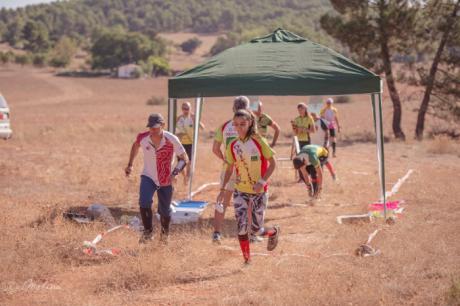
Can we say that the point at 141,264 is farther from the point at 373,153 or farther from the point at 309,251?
the point at 373,153

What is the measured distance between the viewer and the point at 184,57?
527 ft

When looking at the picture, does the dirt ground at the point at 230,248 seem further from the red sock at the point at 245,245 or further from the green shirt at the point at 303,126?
the green shirt at the point at 303,126

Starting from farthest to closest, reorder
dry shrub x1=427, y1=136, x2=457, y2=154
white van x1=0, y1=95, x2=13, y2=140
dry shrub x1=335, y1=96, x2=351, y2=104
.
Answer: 1. dry shrub x1=335, y1=96, x2=351, y2=104
2. white van x1=0, y1=95, x2=13, y2=140
3. dry shrub x1=427, y1=136, x2=457, y2=154

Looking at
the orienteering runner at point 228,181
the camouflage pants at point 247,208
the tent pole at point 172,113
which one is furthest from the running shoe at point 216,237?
the tent pole at point 172,113

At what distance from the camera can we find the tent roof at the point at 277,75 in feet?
35.1

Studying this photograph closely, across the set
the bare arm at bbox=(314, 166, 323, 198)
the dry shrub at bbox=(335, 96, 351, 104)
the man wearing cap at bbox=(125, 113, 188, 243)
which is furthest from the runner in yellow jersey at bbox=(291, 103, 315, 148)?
the dry shrub at bbox=(335, 96, 351, 104)

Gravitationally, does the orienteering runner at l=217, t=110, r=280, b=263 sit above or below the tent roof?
below

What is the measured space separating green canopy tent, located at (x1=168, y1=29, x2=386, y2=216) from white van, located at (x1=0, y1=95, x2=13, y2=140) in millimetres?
12438

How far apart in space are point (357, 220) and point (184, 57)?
15232 centimetres

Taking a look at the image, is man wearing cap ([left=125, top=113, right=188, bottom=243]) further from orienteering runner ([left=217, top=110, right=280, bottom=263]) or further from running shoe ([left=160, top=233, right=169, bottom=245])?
orienteering runner ([left=217, top=110, right=280, bottom=263])

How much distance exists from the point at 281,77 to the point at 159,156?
10.1 ft

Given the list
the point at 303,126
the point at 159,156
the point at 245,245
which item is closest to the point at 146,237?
the point at 159,156

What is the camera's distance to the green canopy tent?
421 inches

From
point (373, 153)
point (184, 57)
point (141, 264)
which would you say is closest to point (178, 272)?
point (141, 264)
